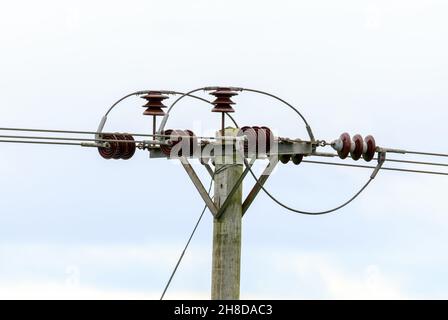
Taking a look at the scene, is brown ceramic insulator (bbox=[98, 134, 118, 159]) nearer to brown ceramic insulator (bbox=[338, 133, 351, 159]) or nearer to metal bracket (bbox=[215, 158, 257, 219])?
metal bracket (bbox=[215, 158, 257, 219])

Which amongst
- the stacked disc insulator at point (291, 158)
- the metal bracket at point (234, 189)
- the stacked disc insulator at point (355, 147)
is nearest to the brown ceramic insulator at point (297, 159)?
the stacked disc insulator at point (291, 158)

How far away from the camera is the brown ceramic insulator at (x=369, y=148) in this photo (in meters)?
28.4

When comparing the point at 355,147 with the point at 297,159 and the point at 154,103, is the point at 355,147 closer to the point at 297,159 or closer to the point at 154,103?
the point at 297,159

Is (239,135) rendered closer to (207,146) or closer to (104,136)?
(207,146)

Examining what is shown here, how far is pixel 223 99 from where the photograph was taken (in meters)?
27.8

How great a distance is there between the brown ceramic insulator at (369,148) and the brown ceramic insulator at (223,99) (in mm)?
2093

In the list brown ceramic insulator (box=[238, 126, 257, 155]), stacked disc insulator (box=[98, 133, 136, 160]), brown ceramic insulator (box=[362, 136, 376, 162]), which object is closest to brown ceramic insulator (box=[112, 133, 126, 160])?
stacked disc insulator (box=[98, 133, 136, 160])

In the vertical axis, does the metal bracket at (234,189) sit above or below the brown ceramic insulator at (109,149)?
below

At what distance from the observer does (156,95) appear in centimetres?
2886

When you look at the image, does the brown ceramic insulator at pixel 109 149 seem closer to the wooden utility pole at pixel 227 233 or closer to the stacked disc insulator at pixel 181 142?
the stacked disc insulator at pixel 181 142

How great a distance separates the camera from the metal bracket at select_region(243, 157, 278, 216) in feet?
88.7

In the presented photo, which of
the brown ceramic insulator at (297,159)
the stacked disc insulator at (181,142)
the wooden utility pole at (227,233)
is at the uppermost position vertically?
the stacked disc insulator at (181,142)
